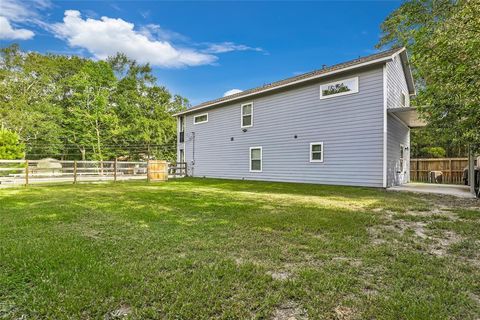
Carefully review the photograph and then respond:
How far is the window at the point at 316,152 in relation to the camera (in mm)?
10656

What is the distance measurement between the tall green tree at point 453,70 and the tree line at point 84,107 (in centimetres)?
2278

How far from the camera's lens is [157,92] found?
90.9 ft

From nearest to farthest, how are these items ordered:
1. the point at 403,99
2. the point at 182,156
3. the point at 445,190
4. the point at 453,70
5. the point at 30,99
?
the point at 453,70 < the point at 445,190 < the point at 403,99 < the point at 182,156 < the point at 30,99

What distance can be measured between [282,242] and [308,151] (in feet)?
27.0

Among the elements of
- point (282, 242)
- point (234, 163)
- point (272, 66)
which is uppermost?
point (272, 66)

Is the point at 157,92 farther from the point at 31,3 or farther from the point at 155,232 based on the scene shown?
the point at 155,232

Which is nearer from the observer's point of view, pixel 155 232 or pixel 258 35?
pixel 155 232

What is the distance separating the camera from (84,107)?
22.9 meters

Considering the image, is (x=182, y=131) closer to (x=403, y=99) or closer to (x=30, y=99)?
(x=403, y=99)

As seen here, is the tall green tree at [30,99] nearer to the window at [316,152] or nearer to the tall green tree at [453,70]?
the window at [316,152]

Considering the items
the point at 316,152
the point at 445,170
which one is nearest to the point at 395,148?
the point at 316,152

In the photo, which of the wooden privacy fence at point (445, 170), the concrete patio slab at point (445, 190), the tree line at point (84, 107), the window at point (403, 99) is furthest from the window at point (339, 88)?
the tree line at point (84, 107)

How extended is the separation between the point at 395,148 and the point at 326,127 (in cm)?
293

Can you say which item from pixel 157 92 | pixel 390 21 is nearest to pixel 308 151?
pixel 390 21
